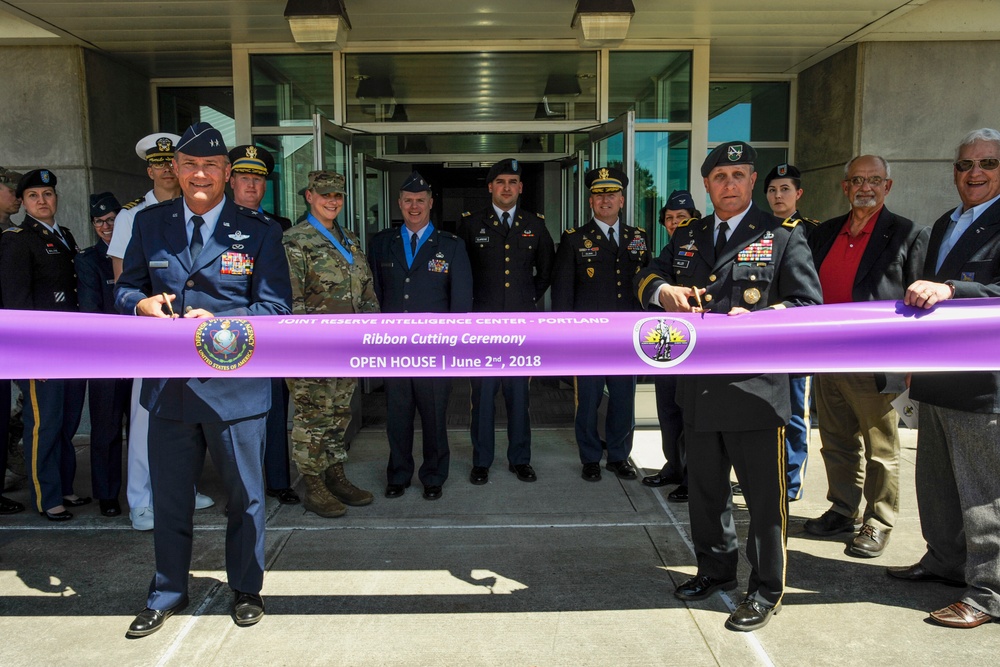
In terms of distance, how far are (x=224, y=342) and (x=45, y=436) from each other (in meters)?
2.08

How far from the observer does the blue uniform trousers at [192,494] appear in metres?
2.91

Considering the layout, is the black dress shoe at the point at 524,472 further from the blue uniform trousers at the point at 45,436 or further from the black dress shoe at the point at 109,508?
the blue uniform trousers at the point at 45,436

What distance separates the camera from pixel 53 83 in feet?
21.0

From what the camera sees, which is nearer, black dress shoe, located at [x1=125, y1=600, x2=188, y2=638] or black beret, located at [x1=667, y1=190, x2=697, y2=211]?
black dress shoe, located at [x1=125, y1=600, x2=188, y2=638]

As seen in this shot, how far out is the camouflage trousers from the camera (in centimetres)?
420

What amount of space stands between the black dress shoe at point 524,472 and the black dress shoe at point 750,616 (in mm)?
1972

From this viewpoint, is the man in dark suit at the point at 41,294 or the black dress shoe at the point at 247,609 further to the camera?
the man in dark suit at the point at 41,294

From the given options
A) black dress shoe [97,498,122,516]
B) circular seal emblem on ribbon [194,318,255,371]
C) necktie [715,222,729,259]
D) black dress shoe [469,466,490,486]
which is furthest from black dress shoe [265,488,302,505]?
necktie [715,222,729,259]

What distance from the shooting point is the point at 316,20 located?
16.8 ft

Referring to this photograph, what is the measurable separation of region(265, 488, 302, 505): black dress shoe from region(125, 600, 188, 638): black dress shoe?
1.41m

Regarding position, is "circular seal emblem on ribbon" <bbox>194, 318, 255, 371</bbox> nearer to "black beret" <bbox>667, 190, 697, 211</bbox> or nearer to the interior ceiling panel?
"black beret" <bbox>667, 190, 697, 211</bbox>

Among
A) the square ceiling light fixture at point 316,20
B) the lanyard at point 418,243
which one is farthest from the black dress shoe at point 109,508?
the square ceiling light fixture at point 316,20

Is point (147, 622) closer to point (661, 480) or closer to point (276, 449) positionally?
point (276, 449)

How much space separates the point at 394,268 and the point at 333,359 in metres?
1.81
